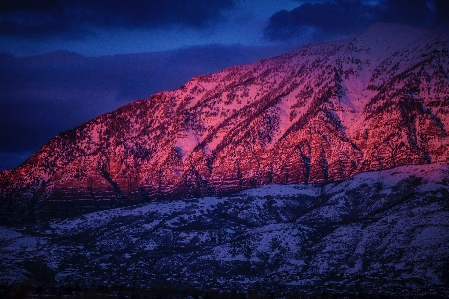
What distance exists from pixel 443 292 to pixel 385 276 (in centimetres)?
2178

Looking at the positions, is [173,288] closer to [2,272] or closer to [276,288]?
[276,288]

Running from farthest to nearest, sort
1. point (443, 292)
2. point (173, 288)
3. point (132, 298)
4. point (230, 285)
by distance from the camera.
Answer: point (230, 285)
point (173, 288)
point (443, 292)
point (132, 298)

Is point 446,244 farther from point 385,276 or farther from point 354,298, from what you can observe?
point 354,298

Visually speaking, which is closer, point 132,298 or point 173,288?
point 132,298

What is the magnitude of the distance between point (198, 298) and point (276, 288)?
31.3m

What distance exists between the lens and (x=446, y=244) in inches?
7466

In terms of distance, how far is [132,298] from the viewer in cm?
15012

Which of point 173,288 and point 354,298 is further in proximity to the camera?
point 173,288

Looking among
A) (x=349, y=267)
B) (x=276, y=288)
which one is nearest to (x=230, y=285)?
(x=276, y=288)

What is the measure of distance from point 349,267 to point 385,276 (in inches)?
571

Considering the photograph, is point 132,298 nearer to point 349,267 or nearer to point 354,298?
point 354,298

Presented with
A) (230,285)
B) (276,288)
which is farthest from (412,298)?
(230,285)

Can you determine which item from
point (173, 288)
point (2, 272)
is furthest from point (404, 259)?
point (2, 272)

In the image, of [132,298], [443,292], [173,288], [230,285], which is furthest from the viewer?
[230,285]
